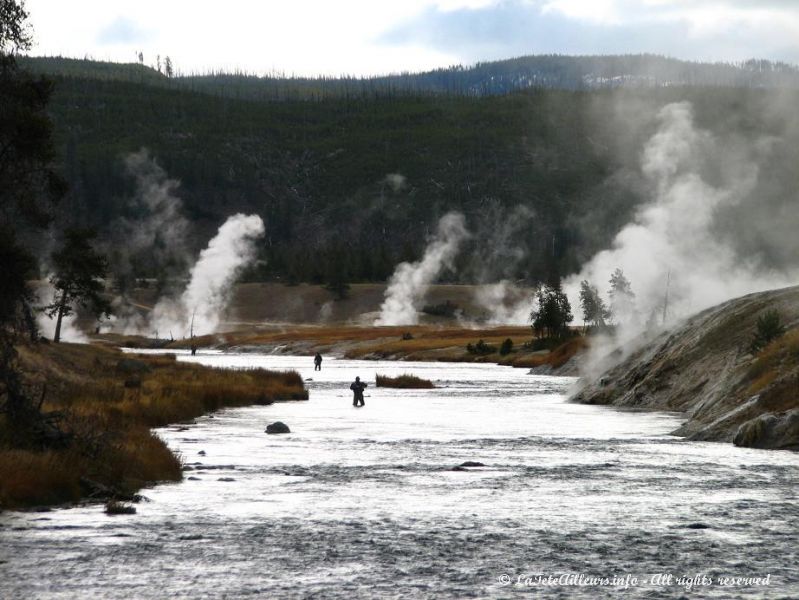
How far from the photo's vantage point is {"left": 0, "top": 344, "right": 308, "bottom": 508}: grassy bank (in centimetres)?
2667

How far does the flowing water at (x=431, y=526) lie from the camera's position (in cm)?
1972

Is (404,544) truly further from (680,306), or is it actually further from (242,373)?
(680,306)

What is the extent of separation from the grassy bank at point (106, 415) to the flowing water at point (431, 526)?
3.77 feet

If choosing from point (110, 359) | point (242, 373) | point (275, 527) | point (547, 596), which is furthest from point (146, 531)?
point (110, 359)

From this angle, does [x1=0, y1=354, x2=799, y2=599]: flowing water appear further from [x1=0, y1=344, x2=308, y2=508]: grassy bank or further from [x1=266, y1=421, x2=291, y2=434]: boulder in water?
[x1=266, y1=421, x2=291, y2=434]: boulder in water

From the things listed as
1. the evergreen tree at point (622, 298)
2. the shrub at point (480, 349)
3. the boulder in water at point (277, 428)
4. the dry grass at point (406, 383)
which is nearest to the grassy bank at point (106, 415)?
the boulder in water at point (277, 428)

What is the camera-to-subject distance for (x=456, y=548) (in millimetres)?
22656

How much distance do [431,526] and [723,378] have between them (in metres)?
27.3

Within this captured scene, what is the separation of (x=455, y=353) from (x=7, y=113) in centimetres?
11501

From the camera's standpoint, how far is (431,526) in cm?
2484

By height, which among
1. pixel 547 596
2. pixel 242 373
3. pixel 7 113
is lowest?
pixel 547 596

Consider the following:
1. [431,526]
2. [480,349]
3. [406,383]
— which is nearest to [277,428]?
[431,526]

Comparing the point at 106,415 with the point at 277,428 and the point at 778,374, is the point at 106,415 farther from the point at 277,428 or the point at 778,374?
the point at 778,374

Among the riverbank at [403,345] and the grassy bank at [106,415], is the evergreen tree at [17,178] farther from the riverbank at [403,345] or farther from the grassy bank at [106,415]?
the riverbank at [403,345]
